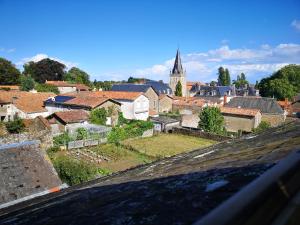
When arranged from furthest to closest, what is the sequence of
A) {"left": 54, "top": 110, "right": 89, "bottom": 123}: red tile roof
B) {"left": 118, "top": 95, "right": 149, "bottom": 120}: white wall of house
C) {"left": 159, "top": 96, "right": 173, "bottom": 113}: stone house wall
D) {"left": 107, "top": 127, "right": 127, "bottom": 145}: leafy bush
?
{"left": 159, "top": 96, "right": 173, "bottom": 113}: stone house wall → {"left": 118, "top": 95, "right": 149, "bottom": 120}: white wall of house → {"left": 54, "top": 110, "right": 89, "bottom": 123}: red tile roof → {"left": 107, "top": 127, "right": 127, "bottom": 145}: leafy bush

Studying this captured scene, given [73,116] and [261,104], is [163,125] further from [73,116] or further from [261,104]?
[261,104]

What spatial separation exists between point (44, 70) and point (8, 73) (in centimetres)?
1536

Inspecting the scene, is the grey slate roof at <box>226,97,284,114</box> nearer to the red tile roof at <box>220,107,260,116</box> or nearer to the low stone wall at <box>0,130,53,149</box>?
the red tile roof at <box>220,107,260,116</box>

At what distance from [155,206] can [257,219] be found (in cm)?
148

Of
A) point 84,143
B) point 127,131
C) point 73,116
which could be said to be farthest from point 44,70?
point 84,143

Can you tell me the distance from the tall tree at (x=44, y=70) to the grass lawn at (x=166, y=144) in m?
53.7

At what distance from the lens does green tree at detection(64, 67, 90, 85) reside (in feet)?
301

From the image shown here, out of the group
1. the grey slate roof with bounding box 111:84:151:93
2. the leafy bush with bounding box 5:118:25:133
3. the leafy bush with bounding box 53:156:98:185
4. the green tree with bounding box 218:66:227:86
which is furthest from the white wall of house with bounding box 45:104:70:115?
the green tree with bounding box 218:66:227:86

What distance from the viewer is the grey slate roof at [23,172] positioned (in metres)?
11.9

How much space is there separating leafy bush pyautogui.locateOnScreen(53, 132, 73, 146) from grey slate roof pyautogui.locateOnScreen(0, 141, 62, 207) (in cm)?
1791

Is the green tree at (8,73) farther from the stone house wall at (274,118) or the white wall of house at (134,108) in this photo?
the stone house wall at (274,118)

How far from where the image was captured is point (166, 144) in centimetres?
3559

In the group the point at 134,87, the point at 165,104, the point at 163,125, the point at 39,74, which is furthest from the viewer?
the point at 39,74

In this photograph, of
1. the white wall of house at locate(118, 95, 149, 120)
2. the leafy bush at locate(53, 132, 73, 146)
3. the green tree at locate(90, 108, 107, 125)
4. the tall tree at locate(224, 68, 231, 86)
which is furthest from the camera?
the tall tree at locate(224, 68, 231, 86)
